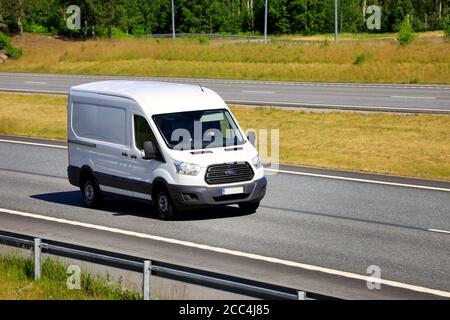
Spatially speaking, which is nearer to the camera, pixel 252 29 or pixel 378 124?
pixel 378 124

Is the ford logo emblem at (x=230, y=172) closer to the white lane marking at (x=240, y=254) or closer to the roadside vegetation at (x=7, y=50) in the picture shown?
the white lane marking at (x=240, y=254)

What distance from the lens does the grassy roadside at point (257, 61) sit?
51.2 meters

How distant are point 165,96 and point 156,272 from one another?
7696 mm

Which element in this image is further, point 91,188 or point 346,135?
point 346,135

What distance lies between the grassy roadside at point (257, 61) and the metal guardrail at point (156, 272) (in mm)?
37436

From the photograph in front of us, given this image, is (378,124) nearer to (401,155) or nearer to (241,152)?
(401,155)

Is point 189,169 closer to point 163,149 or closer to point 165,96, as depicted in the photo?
point 163,149

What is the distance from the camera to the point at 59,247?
39.7 feet

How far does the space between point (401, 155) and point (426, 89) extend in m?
17.8

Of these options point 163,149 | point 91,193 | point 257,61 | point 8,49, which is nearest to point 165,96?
point 163,149

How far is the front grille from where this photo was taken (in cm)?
1708

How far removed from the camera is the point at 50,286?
12086 mm

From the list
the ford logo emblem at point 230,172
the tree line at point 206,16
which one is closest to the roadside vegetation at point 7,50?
the tree line at point 206,16
